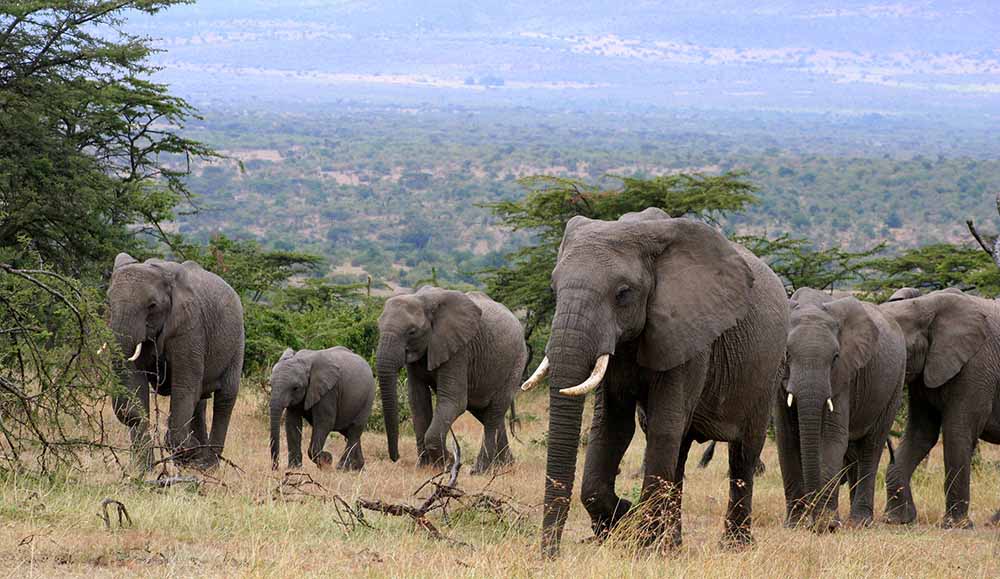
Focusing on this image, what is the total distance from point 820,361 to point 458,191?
326 feet

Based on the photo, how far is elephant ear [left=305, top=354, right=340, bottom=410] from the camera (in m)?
13.1

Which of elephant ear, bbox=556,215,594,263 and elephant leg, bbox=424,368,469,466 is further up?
elephant ear, bbox=556,215,594,263

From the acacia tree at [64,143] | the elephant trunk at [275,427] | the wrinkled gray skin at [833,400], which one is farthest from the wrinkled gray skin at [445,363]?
the wrinkled gray skin at [833,400]

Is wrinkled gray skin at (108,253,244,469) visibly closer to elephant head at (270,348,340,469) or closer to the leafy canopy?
elephant head at (270,348,340,469)

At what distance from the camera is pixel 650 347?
22.6 ft

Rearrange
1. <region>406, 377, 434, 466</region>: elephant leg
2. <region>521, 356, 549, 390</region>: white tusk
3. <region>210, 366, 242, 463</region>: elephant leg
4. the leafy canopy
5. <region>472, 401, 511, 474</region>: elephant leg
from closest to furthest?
<region>521, 356, 549, 390</region>: white tusk, <region>210, 366, 242, 463</region>: elephant leg, <region>406, 377, 434, 466</region>: elephant leg, <region>472, 401, 511, 474</region>: elephant leg, the leafy canopy

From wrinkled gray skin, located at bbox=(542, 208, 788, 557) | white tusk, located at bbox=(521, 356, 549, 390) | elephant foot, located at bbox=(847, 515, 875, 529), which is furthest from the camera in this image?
elephant foot, located at bbox=(847, 515, 875, 529)

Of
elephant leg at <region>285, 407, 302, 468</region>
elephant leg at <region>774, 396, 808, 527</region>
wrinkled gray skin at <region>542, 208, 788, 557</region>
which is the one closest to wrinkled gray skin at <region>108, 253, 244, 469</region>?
elephant leg at <region>285, 407, 302, 468</region>

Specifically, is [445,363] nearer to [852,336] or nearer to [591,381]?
[852,336]

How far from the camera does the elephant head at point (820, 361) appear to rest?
940 centimetres

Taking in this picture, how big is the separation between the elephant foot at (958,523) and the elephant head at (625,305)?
4.79m

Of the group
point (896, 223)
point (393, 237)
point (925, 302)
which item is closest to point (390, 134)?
point (393, 237)

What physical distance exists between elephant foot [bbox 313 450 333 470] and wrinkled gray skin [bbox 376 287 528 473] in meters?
0.65

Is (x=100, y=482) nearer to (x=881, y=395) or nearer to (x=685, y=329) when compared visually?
(x=685, y=329)
